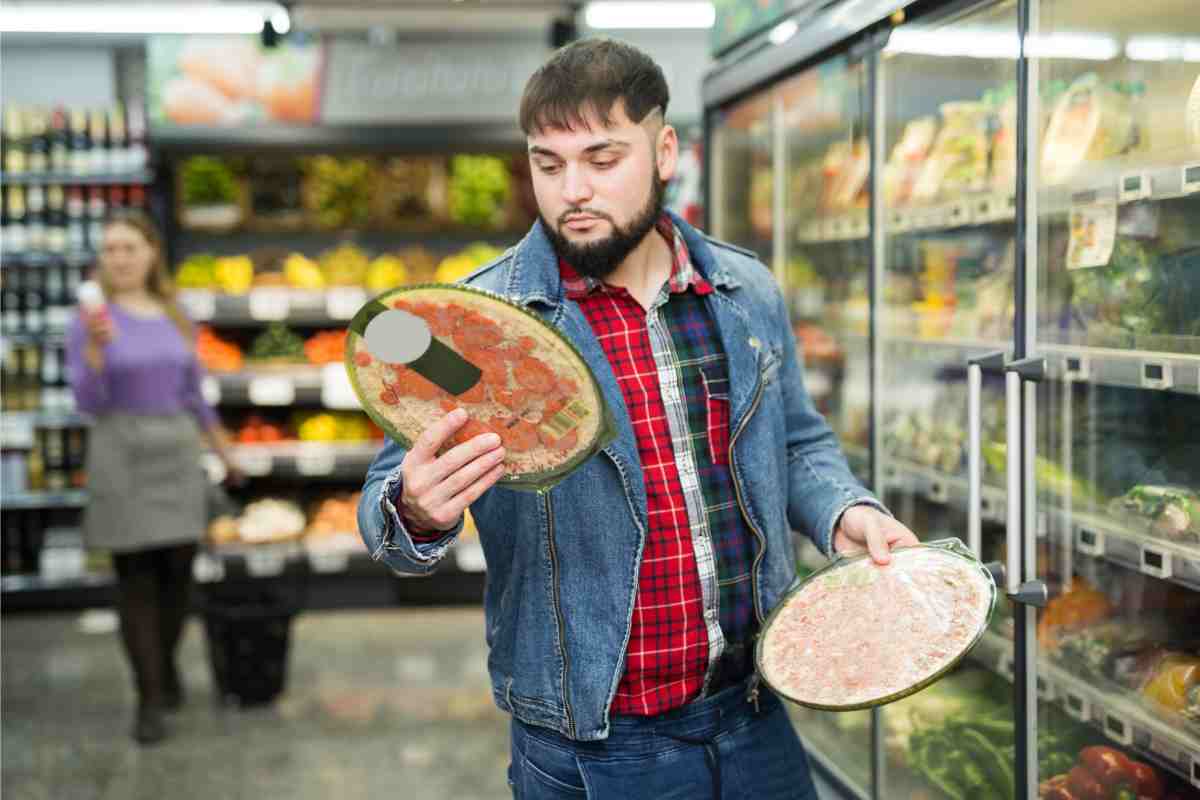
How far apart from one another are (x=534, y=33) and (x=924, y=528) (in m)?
4.01

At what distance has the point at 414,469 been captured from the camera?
5.16 ft

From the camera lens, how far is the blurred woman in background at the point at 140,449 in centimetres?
461

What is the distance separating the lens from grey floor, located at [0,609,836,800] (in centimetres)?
423

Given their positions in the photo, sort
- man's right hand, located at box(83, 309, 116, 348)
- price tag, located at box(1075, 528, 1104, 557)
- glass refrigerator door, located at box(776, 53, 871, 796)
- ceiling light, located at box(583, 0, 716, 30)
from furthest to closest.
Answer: ceiling light, located at box(583, 0, 716, 30) < man's right hand, located at box(83, 309, 116, 348) < glass refrigerator door, located at box(776, 53, 871, 796) < price tag, located at box(1075, 528, 1104, 557)

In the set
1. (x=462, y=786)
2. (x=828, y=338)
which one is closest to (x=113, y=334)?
(x=462, y=786)

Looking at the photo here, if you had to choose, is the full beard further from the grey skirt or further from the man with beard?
the grey skirt

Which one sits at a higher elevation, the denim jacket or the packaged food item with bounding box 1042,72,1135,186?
the packaged food item with bounding box 1042,72,1135,186

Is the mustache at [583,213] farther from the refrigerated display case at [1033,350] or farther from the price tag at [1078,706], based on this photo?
the price tag at [1078,706]

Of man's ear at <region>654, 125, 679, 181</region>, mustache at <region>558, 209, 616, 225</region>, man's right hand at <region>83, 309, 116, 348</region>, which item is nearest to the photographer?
mustache at <region>558, 209, 616, 225</region>

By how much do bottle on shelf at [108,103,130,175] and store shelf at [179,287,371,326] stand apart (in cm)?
84

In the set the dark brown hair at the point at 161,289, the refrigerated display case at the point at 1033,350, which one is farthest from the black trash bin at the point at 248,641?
the refrigerated display case at the point at 1033,350

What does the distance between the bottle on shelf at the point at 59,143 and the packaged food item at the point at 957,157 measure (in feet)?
17.3

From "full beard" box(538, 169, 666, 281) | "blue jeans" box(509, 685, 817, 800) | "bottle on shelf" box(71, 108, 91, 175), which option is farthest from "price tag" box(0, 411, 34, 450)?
"full beard" box(538, 169, 666, 281)

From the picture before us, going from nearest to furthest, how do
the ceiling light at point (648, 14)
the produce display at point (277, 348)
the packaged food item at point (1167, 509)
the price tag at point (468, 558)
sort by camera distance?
1. the packaged food item at point (1167, 509)
2. the ceiling light at point (648, 14)
3. the price tag at point (468, 558)
4. the produce display at point (277, 348)
